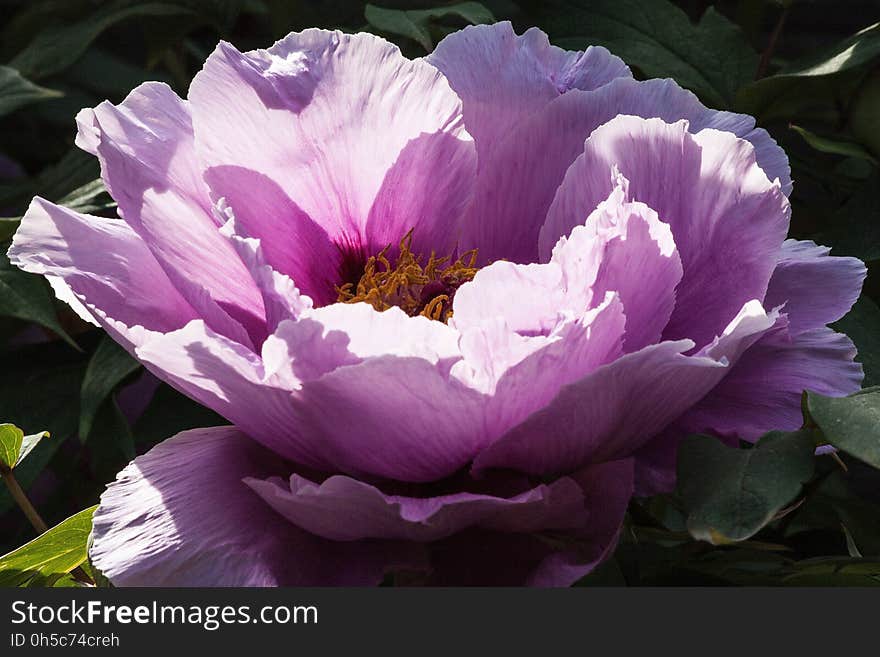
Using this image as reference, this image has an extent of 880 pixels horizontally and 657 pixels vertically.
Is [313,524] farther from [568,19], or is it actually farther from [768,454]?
[568,19]

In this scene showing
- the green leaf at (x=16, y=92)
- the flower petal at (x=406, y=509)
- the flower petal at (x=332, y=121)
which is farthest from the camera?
the green leaf at (x=16, y=92)

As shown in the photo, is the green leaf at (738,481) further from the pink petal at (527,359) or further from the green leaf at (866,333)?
the green leaf at (866,333)

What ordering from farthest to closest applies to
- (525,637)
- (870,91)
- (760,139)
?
(870,91) → (760,139) → (525,637)

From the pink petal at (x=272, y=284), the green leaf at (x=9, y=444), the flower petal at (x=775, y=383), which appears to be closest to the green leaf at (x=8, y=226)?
the green leaf at (x=9, y=444)

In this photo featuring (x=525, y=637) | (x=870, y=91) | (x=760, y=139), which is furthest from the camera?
(x=870, y=91)

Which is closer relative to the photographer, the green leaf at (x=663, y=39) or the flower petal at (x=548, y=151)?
the flower petal at (x=548, y=151)

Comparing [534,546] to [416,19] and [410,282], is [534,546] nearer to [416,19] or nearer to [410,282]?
[410,282]

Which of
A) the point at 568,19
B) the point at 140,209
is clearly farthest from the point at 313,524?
the point at 568,19

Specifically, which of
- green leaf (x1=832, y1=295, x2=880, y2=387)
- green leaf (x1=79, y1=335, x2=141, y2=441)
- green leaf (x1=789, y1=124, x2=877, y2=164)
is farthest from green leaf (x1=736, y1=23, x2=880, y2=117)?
green leaf (x1=79, y1=335, x2=141, y2=441)
